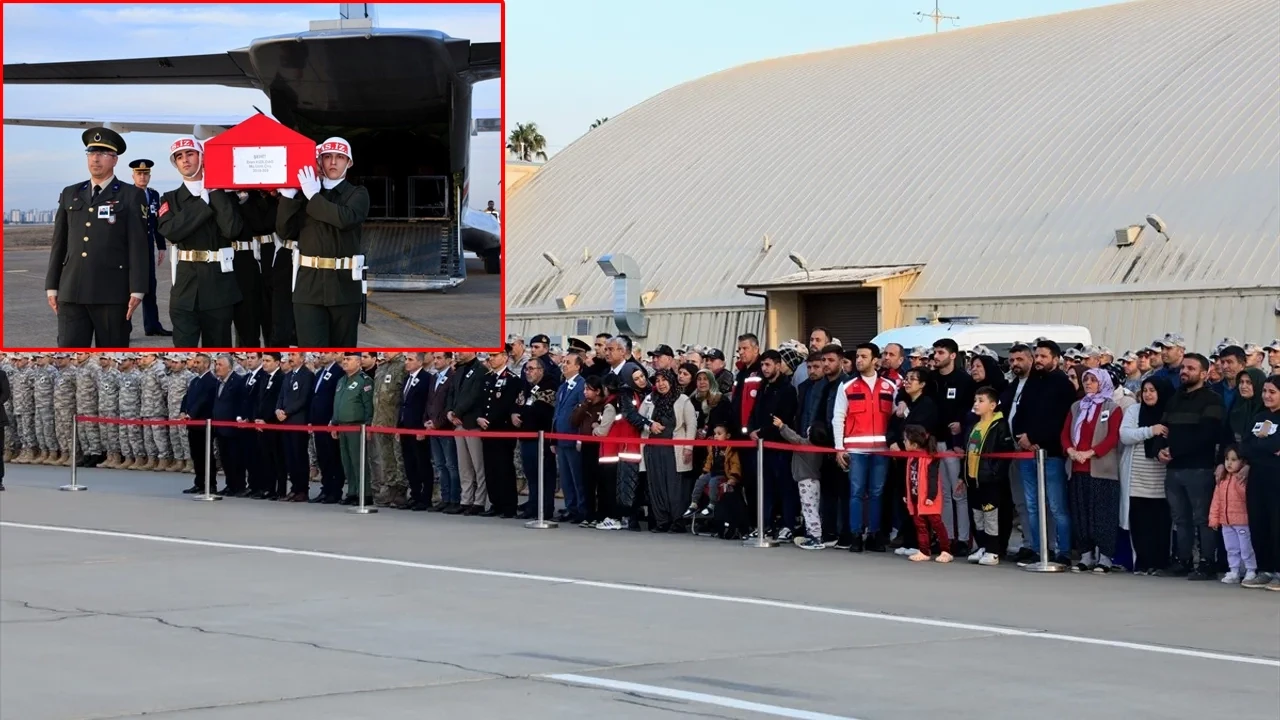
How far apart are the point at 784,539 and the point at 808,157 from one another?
2095 cm

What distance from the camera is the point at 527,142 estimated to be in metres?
81.8

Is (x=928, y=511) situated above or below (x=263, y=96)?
below

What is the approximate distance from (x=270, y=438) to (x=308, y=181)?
14.4 meters

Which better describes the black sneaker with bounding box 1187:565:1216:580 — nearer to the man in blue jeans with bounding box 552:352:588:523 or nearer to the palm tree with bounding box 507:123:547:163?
the man in blue jeans with bounding box 552:352:588:523

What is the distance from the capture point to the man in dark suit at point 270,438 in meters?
21.6

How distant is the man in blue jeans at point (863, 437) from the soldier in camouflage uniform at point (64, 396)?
54.5 ft

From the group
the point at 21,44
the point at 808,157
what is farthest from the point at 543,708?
the point at 808,157

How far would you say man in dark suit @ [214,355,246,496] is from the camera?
2233 cm

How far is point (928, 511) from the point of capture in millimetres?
15055

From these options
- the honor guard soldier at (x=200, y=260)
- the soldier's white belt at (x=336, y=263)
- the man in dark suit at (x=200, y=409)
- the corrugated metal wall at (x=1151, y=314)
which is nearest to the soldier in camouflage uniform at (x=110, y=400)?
the man in dark suit at (x=200, y=409)

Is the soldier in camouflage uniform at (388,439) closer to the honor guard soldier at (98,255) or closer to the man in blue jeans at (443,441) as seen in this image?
the man in blue jeans at (443,441)

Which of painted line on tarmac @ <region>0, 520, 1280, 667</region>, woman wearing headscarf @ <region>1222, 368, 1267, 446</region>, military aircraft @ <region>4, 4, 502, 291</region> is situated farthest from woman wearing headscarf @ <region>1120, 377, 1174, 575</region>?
military aircraft @ <region>4, 4, 502, 291</region>

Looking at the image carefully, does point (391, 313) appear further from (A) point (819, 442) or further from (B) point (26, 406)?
(B) point (26, 406)

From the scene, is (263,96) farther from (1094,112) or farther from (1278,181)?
(1094,112)
